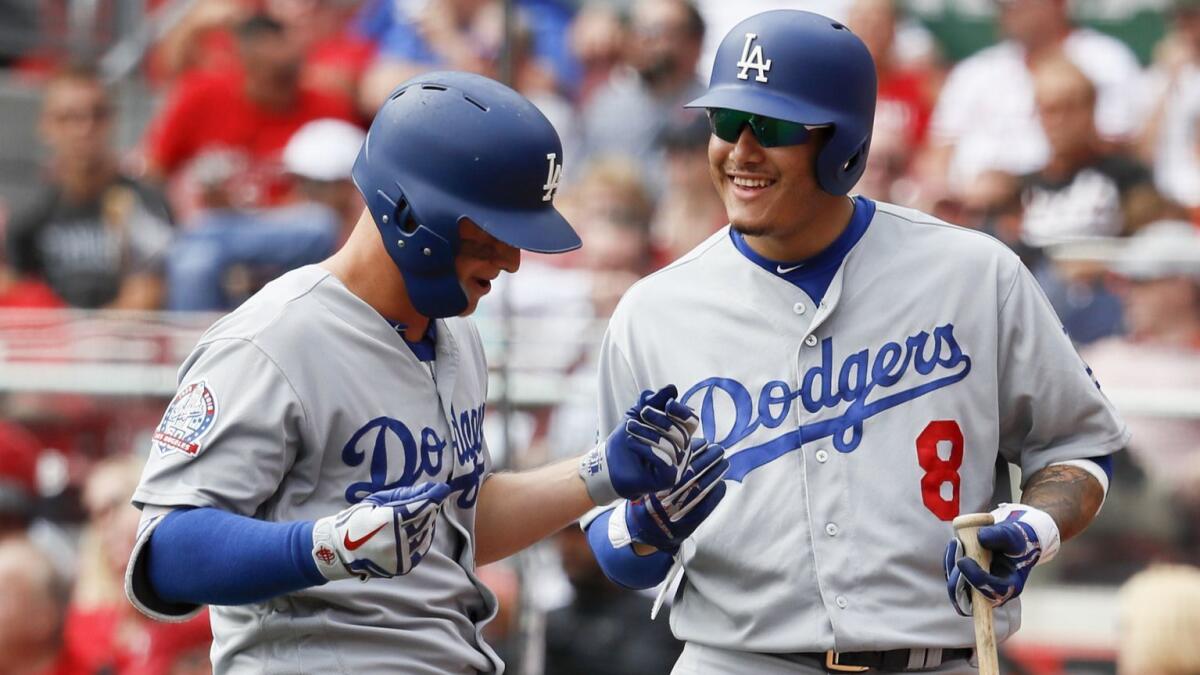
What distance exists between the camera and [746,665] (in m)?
3.61

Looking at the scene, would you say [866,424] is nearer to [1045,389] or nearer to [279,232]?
[1045,389]

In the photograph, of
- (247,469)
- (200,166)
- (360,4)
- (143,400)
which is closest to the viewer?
(247,469)

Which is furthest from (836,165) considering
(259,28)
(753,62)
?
(259,28)

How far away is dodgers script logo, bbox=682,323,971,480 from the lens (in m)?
3.58

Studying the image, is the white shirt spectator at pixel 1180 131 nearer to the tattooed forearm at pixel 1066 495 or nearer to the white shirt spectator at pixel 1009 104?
the white shirt spectator at pixel 1009 104

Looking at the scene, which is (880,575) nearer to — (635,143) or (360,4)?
(635,143)

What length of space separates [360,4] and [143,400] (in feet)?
11.1

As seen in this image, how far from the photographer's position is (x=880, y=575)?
3.51 meters

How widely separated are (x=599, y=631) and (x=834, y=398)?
2.47m

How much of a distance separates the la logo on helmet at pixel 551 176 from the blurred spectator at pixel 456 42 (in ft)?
15.5

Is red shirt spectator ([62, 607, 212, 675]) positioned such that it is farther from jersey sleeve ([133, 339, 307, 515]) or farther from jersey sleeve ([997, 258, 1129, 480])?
jersey sleeve ([997, 258, 1129, 480])

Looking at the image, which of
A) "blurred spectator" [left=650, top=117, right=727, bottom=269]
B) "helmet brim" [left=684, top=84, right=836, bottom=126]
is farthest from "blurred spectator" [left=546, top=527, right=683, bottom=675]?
"helmet brim" [left=684, top=84, right=836, bottom=126]

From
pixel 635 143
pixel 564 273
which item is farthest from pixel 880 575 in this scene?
pixel 635 143

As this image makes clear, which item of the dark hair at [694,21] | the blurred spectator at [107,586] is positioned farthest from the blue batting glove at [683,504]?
the dark hair at [694,21]
